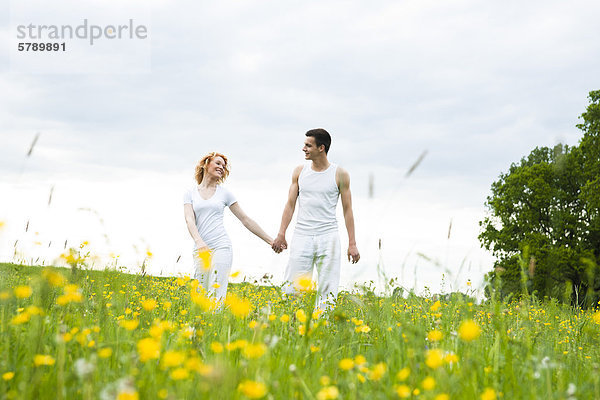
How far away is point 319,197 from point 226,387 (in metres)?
5.39

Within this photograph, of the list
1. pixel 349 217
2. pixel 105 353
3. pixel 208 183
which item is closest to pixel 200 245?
pixel 208 183

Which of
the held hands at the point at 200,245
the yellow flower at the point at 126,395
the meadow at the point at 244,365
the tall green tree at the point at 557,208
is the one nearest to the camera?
the yellow flower at the point at 126,395

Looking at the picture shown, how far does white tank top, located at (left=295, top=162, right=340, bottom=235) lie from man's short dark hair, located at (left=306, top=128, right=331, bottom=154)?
0.37 m

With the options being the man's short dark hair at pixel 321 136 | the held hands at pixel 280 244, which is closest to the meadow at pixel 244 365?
the held hands at pixel 280 244

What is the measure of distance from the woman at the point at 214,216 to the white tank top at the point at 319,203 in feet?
2.84

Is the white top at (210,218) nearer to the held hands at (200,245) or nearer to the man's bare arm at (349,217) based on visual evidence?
the held hands at (200,245)

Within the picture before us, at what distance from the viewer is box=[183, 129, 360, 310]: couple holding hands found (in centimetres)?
730

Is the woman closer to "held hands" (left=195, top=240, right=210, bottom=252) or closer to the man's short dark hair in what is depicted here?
"held hands" (left=195, top=240, right=210, bottom=252)

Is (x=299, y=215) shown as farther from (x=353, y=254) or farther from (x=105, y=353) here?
(x=105, y=353)

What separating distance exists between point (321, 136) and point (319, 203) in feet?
3.27

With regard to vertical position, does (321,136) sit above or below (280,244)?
above

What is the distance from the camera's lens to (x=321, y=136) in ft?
24.6

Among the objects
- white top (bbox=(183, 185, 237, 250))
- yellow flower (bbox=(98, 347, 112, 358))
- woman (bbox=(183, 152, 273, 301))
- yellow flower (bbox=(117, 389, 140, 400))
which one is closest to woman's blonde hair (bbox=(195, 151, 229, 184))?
woman (bbox=(183, 152, 273, 301))

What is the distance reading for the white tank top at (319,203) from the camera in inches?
288
